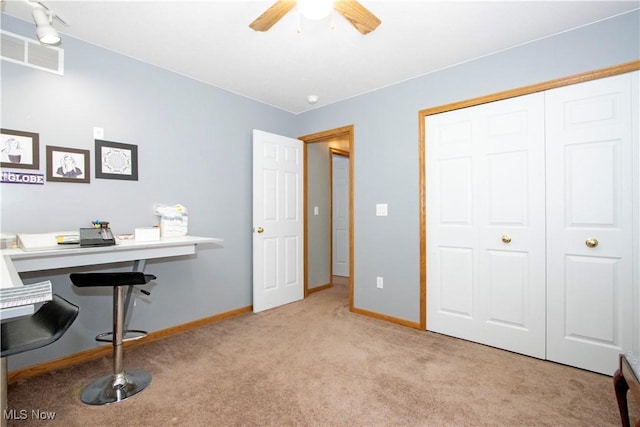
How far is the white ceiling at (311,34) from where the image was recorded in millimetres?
1974

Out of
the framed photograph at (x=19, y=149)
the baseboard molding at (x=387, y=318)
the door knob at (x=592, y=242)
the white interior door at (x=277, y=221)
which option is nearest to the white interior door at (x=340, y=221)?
the white interior door at (x=277, y=221)

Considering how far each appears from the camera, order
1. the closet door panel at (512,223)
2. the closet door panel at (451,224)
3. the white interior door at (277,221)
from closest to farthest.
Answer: the closet door panel at (512,223)
the closet door panel at (451,224)
the white interior door at (277,221)

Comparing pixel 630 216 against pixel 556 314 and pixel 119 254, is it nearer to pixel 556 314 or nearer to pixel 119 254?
pixel 556 314

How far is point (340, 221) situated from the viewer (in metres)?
5.38

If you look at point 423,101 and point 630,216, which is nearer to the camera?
point 630,216

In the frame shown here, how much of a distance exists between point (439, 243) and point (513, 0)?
184 centimetres

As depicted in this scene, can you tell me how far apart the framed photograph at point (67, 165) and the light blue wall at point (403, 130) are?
7.87ft

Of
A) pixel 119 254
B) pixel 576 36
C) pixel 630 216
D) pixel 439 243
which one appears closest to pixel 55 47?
pixel 119 254

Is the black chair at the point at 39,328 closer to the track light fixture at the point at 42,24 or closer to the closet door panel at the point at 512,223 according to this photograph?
the track light fixture at the point at 42,24

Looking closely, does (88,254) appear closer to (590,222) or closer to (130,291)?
(130,291)

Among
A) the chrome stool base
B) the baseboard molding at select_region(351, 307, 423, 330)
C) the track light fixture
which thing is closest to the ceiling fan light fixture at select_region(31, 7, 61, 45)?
the track light fixture

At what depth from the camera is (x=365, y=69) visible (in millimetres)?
2809

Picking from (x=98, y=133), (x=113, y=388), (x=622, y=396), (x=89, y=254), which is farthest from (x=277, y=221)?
(x=622, y=396)

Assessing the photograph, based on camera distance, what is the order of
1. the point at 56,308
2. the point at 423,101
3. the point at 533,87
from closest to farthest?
1. the point at 56,308
2. the point at 533,87
3. the point at 423,101
